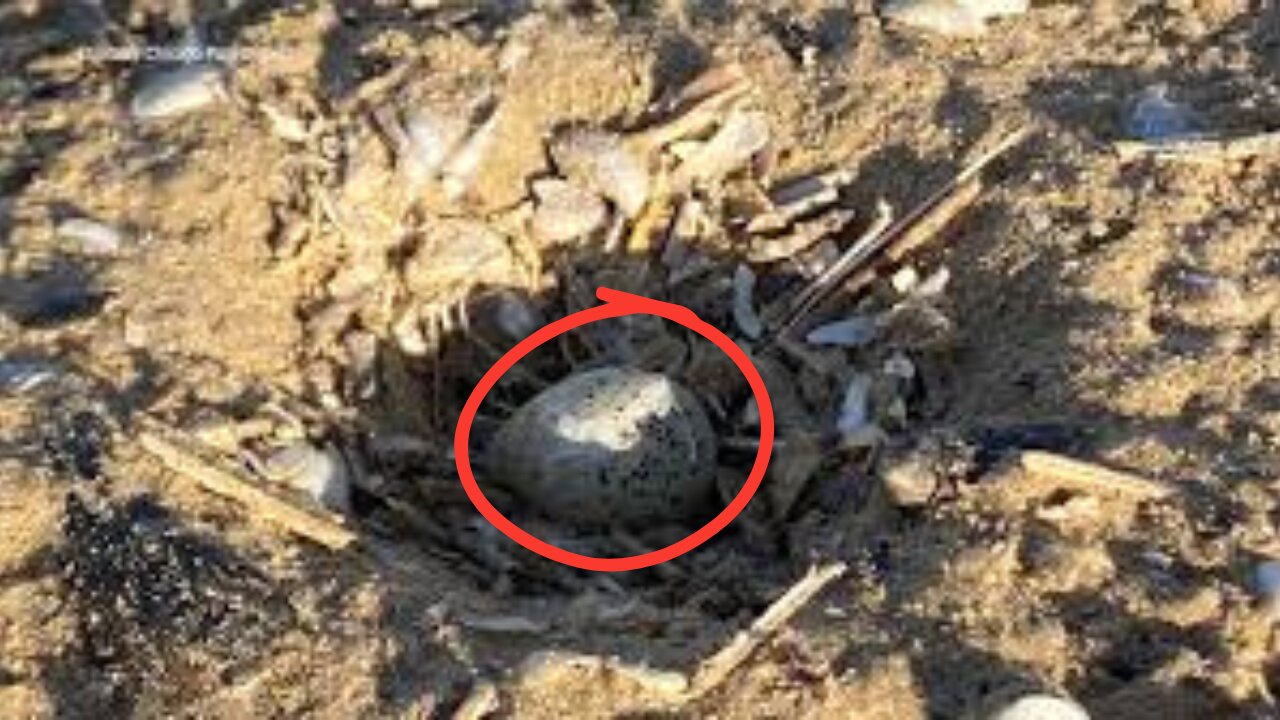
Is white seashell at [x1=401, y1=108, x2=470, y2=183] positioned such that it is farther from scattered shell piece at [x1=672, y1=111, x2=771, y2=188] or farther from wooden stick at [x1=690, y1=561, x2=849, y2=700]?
wooden stick at [x1=690, y1=561, x2=849, y2=700]

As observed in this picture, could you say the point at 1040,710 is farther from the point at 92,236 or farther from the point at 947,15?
the point at 92,236

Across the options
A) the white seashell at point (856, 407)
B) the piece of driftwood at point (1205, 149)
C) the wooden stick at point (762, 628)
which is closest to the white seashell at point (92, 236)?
the white seashell at point (856, 407)

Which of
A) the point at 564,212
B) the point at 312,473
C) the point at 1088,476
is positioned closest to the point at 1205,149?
the point at 1088,476

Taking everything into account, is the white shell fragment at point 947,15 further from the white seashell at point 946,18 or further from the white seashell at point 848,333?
the white seashell at point 848,333

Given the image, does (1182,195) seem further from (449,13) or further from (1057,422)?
(449,13)

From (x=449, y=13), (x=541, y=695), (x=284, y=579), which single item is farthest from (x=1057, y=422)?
(x=449, y=13)

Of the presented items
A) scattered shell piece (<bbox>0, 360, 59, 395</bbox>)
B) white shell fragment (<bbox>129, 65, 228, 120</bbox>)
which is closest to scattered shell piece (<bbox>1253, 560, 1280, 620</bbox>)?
scattered shell piece (<bbox>0, 360, 59, 395</bbox>)
